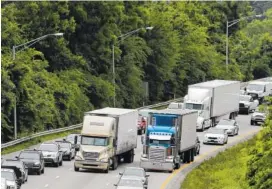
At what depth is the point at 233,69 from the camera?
127125 mm

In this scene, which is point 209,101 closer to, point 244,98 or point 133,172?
point 244,98

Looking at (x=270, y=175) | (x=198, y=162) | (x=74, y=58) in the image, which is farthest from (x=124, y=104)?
(x=270, y=175)

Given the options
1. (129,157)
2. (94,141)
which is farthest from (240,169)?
(94,141)

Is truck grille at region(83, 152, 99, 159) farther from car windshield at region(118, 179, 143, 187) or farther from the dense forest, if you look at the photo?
the dense forest

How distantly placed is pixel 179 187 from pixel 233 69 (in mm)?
76069

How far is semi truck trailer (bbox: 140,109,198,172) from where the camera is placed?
59059 mm

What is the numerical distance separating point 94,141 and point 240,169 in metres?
8.61

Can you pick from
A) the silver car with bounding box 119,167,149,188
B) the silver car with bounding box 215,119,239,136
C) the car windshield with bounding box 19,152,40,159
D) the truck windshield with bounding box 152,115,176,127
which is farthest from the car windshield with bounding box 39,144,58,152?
the silver car with bounding box 215,119,239,136

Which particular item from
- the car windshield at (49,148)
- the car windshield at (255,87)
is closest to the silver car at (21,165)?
the car windshield at (49,148)

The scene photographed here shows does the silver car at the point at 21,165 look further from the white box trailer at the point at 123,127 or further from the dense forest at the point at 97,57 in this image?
the dense forest at the point at 97,57

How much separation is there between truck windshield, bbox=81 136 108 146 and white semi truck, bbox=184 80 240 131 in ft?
81.6

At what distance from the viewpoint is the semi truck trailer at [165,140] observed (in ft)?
194

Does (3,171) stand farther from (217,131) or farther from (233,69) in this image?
(233,69)

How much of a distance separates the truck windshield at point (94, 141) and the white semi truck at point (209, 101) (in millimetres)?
24886
